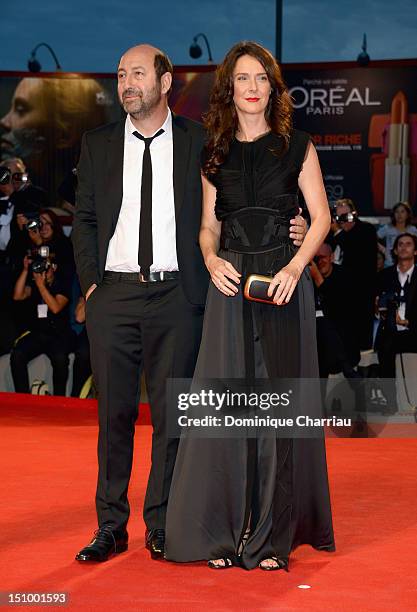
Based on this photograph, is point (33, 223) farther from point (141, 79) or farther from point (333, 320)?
point (141, 79)

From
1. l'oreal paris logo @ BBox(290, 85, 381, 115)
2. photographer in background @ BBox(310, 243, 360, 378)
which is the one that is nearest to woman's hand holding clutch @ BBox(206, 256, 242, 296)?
photographer in background @ BBox(310, 243, 360, 378)

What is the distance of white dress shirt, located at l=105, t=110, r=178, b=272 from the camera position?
143 inches

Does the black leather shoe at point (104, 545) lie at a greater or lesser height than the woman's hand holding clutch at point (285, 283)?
lesser

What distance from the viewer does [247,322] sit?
364cm

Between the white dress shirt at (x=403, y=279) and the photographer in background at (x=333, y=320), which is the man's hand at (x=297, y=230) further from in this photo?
the white dress shirt at (x=403, y=279)

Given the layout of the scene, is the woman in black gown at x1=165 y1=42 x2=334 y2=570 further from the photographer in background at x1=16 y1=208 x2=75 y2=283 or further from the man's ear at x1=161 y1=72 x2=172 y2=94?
the photographer in background at x1=16 y1=208 x2=75 y2=283

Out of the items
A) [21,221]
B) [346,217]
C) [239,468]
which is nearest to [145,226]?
[239,468]

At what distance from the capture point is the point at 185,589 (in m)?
3.31

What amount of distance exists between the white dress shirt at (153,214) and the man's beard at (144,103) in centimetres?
10

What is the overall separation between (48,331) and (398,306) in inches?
103

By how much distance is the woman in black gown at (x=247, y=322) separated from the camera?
3580 mm

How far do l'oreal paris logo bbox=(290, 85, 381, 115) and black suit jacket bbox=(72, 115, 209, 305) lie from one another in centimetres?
918

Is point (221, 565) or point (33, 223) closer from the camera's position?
point (221, 565)

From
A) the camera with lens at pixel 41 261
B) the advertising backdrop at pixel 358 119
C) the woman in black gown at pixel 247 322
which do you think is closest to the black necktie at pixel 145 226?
the woman in black gown at pixel 247 322
